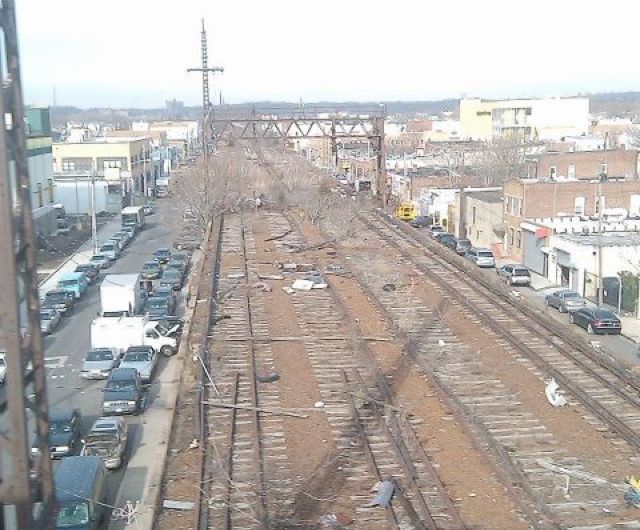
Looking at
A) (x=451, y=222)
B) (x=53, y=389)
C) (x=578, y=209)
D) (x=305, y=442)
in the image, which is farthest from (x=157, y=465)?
(x=451, y=222)

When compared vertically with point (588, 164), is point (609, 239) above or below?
below

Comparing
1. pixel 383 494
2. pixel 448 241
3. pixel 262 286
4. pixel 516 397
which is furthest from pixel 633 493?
pixel 448 241

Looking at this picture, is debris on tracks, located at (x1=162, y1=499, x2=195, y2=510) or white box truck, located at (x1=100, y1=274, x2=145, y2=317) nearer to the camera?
debris on tracks, located at (x1=162, y1=499, x2=195, y2=510)

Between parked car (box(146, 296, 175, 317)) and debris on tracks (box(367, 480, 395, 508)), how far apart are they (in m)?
12.2

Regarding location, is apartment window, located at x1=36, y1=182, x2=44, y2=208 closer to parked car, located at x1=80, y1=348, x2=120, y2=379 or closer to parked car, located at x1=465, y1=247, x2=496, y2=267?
parked car, located at x1=465, y1=247, x2=496, y2=267

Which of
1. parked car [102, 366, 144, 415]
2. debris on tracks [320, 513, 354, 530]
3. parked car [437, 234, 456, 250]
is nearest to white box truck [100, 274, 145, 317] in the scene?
parked car [102, 366, 144, 415]

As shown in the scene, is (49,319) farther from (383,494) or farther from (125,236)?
(125,236)

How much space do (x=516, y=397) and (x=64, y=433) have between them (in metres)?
5.92

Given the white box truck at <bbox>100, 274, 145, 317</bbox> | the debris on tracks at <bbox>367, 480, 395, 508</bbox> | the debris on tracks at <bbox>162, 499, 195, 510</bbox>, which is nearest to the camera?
the debris on tracks at <bbox>367, 480, 395, 508</bbox>

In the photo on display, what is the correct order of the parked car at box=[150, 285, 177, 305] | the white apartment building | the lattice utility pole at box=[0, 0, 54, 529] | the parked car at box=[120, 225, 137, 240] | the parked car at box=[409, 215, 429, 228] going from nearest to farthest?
the lattice utility pole at box=[0, 0, 54, 529]
the parked car at box=[150, 285, 177, 305]
the parked car at box=[120, 225, 137, 240]
the parked car at box=[409, 215, 429, 228]
the white apartment building

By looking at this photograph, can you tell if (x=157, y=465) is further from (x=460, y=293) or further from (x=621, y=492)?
(x=460, y=293)

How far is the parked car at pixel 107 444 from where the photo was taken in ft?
34.6

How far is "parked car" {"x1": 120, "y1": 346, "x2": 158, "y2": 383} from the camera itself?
580 inches

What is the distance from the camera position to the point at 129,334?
16.8 metres
